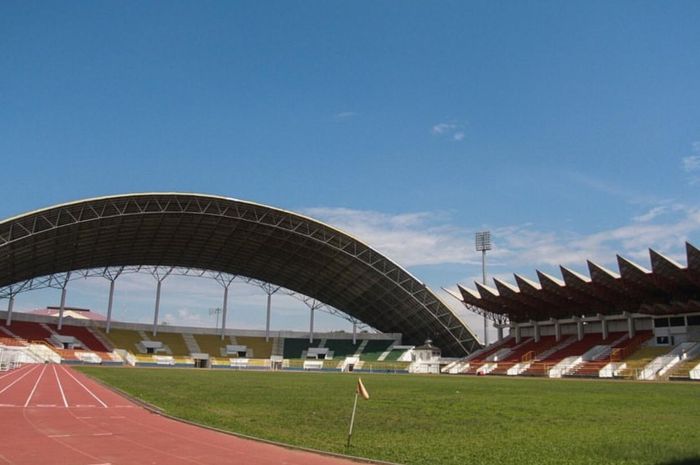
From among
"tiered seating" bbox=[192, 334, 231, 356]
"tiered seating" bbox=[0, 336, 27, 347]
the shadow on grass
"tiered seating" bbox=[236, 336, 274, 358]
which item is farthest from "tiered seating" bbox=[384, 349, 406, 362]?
the shadow on grass

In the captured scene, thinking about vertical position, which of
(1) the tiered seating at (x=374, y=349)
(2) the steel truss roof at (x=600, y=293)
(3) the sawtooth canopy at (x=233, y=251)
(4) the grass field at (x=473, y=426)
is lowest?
(4) the grass field at (x=473, y=426)

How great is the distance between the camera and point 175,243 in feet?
248

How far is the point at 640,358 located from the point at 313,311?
5104cm

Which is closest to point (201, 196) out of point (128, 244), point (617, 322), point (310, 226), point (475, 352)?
point (310, 226)

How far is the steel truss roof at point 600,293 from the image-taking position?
171 feet

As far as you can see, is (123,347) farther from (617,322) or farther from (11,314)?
(617,322)

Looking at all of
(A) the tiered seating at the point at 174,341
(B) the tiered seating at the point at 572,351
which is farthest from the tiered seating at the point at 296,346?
(B) the tiered seating at the point at 572,351

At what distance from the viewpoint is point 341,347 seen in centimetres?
9562

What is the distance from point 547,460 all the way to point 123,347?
82573mm

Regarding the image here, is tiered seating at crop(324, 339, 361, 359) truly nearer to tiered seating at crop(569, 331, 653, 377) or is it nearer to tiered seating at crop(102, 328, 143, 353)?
tiered seating at crop(102, 328, 143, 353)

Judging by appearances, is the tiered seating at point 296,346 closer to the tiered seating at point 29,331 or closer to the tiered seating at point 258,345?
the tiered seating at point 258,345

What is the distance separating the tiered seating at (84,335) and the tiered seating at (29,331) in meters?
2.14

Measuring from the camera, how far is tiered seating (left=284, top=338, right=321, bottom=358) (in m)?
94.5

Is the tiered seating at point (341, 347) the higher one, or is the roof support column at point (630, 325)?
the roof support column at point (630, 325)
